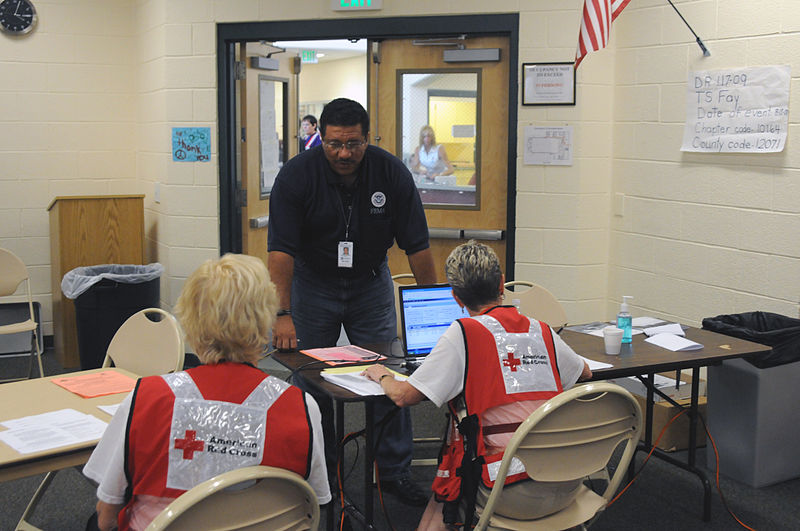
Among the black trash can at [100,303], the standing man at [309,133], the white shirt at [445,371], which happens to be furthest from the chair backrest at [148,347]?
the standing man at [309,133]

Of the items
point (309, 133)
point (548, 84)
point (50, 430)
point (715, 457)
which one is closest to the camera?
point (50, 430)

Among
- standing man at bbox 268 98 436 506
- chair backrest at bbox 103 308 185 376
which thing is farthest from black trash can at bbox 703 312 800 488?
chair backrest at bbox 103 308 185 376

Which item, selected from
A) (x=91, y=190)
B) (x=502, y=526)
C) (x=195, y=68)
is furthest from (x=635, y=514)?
(x=91, y=190)

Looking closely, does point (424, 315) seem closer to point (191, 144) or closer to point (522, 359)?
point (522, 359)

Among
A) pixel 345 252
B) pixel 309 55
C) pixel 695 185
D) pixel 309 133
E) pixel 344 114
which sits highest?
pixel 309 55

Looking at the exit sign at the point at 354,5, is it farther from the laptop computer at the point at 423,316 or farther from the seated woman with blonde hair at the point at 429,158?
the laptop computer at the point at 423,316

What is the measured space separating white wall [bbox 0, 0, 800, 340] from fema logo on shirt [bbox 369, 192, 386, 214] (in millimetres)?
1792

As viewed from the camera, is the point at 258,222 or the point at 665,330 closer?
the point at 665,330

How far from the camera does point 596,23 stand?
408 centimetres

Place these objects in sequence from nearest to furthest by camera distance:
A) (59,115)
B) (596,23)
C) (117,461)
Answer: (117,461) → (596,23) → (59,115)

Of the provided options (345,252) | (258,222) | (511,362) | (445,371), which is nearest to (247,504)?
(445,371)

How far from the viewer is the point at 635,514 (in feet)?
10.5

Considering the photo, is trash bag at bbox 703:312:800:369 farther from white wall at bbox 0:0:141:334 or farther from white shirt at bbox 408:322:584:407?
white wall at bbox 0:0:141:334

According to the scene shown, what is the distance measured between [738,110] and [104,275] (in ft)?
11.6
